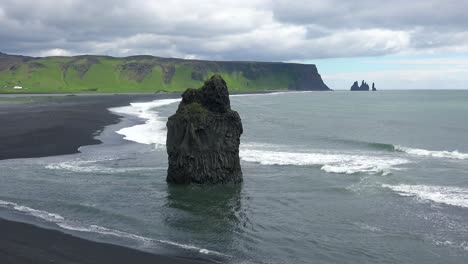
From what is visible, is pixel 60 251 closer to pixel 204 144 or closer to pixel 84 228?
pixel 84 228

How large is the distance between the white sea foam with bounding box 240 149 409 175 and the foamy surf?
21036mm

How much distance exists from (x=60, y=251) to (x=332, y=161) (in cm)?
2967

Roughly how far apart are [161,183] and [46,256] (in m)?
15.6

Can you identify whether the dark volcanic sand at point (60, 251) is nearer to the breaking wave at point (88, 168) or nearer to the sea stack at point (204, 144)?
the sea stack at point (204, 144)

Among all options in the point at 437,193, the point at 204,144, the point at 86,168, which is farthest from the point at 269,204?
the point at 86,168

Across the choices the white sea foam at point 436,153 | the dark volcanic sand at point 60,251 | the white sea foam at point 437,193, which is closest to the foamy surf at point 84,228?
the dark volcanic sand at point 60,251

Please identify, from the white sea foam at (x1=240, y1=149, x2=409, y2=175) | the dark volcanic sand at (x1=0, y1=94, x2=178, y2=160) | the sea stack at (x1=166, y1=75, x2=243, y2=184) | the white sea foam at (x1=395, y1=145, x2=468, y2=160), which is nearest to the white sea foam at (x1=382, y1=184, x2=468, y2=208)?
the white sea foam at (x1=240, y1=149, x2=409, y2=175)

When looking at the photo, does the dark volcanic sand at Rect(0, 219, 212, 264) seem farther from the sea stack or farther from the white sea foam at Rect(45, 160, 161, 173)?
the white sea foam at Rect(45, 160, 161, 173)

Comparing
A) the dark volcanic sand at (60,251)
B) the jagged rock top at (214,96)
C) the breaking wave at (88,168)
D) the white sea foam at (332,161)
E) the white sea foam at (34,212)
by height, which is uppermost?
the jagged rock top at (214,96)

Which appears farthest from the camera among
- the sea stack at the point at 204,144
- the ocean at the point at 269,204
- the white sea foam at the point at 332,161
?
the white sea foam at the point at 332,161

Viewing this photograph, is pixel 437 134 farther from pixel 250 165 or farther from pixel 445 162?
pixel 250 165

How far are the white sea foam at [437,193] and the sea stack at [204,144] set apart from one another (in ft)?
37.2

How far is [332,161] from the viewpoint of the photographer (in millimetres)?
46469

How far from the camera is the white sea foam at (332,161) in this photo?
139 feet
